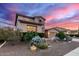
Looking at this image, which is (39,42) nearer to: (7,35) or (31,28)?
(31,28)

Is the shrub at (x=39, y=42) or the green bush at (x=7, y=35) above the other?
the green bush at (x=7, y=35)

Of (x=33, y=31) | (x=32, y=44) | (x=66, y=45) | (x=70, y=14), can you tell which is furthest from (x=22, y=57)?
(x=70, y=14)

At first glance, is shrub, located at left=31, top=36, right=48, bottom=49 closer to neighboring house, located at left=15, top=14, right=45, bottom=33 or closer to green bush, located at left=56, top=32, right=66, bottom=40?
neighboring house, located at left=15, top=14, right=45, bottom=33

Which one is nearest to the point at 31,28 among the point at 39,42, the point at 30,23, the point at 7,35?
the point at 30,23

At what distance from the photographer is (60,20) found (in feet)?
13.5

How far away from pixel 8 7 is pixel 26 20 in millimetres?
481

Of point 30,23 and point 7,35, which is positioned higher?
point 30,23

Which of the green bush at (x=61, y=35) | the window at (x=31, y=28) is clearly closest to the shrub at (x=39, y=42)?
the window at (x=31, y=28)

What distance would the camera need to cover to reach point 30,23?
4090 mm

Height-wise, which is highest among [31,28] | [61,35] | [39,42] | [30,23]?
[30,23]

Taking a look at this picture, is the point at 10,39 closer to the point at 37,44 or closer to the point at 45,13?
the point at 37,44

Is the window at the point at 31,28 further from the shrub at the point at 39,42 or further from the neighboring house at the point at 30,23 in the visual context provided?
the shrub at the point at 39,42

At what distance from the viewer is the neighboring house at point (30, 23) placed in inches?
161

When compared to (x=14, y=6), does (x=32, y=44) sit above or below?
below
